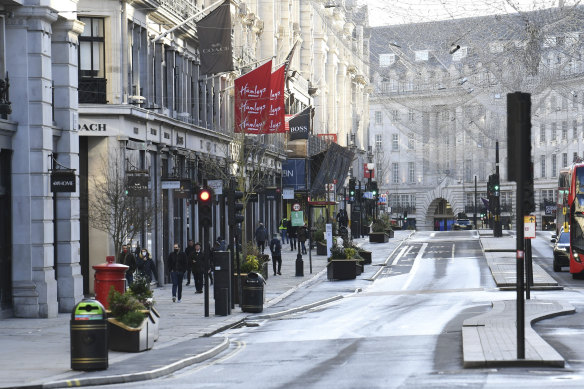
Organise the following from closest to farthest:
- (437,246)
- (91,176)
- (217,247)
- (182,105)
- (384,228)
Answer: (91,176) → (217,247) → (182,105) → (437,246) → (384,228)

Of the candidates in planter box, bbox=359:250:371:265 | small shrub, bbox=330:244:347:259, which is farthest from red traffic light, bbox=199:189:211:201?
planter box, bbox=359:250:371:265

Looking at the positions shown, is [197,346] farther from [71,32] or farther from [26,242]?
[71,32]

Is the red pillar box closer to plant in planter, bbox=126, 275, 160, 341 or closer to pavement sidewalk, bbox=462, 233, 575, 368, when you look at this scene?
plant in planter, bbox=126, 275, 160, 341

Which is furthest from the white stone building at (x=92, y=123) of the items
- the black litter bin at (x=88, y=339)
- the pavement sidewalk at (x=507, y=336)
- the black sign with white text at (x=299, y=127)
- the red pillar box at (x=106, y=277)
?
the pavement sidewalk at (x=507, y=336)

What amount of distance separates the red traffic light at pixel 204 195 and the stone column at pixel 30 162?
424cm

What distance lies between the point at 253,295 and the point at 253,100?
19.2m

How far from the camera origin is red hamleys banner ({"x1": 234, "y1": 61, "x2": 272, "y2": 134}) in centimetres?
5081

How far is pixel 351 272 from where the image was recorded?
4812 cm

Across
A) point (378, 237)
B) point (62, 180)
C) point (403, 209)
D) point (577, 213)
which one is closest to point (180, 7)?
point (577, 213)

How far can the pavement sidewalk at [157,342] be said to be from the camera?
1881 cm

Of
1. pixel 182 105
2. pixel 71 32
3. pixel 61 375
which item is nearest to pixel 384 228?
pixel 182 105

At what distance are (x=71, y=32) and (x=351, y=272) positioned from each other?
18.8 meters

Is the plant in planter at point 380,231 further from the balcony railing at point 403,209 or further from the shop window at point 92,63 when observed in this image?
the balcony railing at point 403,209

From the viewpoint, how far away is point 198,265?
40.4m
